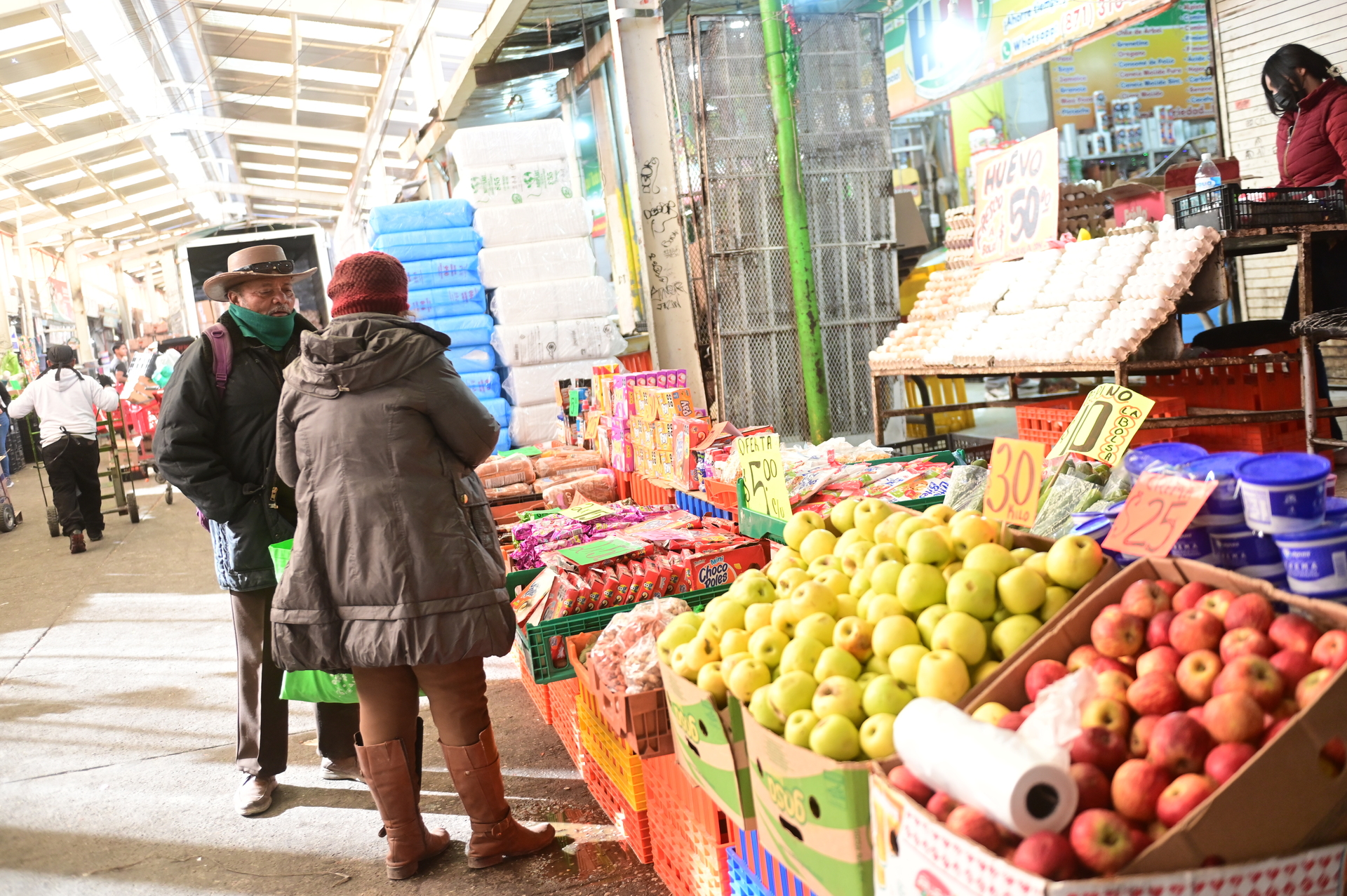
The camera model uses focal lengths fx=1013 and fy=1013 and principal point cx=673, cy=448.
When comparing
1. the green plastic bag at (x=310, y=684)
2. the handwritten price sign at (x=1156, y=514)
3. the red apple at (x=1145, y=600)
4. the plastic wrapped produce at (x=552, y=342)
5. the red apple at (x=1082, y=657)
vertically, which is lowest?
the green plastic bag at (x=310, y=684)

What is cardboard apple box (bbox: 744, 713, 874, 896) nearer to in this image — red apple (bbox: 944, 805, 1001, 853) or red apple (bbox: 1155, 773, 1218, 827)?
red apple (bbox: 944, 805, 1001, 853)

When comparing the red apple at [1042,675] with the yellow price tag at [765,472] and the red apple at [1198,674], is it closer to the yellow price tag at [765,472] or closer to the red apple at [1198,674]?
the red apple at [1198,674]

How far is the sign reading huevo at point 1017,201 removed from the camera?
584cm

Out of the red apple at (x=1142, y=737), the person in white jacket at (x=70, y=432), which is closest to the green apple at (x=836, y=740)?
the red apple at (x=1142, y=737)

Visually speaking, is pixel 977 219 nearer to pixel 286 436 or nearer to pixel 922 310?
pixel 922 310

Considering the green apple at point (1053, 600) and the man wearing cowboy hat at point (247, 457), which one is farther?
the man wearing cowboy hat at point (247, 457)

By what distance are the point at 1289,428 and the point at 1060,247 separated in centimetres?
153

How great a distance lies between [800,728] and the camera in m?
1.75

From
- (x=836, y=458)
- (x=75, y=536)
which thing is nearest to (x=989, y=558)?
(x=836, y=458)

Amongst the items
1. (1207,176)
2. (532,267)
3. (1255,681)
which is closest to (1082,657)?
(1255,681)

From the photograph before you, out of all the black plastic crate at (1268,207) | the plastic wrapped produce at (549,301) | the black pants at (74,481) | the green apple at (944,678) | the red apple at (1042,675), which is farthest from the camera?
the black pants at (74,481)

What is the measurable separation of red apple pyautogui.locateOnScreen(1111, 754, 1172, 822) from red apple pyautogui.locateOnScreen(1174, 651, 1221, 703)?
17cm

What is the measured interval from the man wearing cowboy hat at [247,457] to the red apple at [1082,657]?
267cm

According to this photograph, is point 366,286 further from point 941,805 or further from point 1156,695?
point 1156,695
